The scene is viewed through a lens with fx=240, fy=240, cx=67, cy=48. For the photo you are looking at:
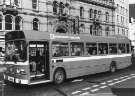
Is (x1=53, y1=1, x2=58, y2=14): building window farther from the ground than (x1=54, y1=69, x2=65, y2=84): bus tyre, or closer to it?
farther from the ground

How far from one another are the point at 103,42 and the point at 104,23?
34.1 m

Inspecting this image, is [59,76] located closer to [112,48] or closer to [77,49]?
[77,49]

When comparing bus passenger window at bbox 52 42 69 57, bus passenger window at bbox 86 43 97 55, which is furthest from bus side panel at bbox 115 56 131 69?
bus passenger window at bbox 52 42 69 57

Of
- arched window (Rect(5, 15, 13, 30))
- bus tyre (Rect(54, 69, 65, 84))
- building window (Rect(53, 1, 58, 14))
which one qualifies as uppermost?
building window (Rect(53, 1, 58, 14))

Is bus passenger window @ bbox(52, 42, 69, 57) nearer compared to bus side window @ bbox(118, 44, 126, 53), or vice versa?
bus passenger window @ bbox(52, 42, 69, 57)

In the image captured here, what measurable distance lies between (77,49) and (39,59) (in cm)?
288

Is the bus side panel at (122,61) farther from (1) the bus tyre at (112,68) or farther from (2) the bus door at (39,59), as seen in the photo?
(2) the bus door at (39,59)

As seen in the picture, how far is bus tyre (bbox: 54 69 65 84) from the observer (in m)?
12.8

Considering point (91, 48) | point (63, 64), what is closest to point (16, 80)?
point (63, 64)

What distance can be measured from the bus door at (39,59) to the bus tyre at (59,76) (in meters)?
0.60

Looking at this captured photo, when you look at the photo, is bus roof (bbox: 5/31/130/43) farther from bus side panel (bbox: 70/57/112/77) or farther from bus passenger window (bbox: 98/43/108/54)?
bus side panel (bbox: 70/57/112/77)

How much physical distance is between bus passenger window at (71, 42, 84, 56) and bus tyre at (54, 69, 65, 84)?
54.7 inches

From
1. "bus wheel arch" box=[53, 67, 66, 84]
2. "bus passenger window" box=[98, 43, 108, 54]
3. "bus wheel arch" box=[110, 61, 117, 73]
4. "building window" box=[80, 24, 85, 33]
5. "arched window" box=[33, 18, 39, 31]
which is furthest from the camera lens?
"building window" box=[80, 24, 85, 33]

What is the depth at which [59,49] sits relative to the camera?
13094 mm
